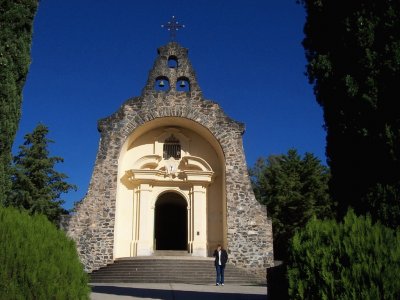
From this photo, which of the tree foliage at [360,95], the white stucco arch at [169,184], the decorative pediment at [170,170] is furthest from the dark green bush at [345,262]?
the decorative pediment at [170,170]

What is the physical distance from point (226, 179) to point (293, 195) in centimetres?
1242

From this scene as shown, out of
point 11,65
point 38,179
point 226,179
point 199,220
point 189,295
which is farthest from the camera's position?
point 38,179

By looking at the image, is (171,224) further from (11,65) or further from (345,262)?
(345,262)

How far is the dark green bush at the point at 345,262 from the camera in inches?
237

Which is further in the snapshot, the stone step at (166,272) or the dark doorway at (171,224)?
the dark doorway at (171,224)

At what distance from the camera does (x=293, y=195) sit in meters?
30.2

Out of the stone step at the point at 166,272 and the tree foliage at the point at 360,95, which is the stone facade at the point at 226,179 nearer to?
the stone step at the point at 166,272

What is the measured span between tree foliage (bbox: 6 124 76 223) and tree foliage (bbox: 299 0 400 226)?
71.0ft

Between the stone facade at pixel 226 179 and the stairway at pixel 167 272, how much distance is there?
0.84 m

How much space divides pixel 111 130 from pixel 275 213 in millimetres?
14913

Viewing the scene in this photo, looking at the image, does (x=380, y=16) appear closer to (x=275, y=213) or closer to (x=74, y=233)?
(x=74, y=233)

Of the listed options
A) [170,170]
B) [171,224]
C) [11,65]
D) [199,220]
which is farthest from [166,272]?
[11,65]

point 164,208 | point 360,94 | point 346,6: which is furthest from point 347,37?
point 164,208

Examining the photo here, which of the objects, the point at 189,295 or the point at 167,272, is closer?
the point at 189,295
